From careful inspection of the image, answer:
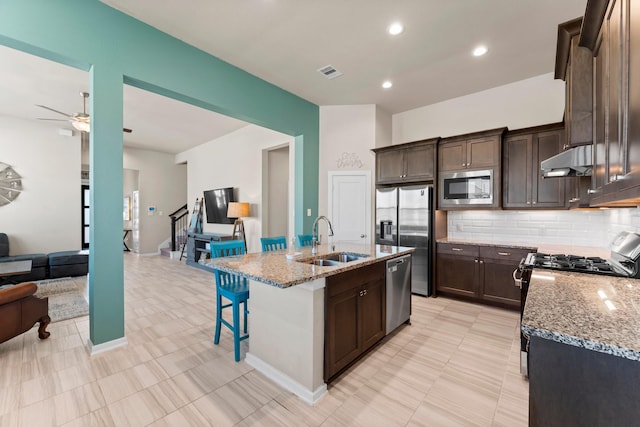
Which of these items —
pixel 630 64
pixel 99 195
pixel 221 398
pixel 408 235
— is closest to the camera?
pixel 630 64

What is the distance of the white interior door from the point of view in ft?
16.3

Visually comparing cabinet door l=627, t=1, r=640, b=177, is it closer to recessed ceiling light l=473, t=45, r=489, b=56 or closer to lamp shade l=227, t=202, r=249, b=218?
recessed ceiling light l=473, t=45, r=489, b=56

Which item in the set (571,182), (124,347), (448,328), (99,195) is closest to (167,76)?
(99,195)

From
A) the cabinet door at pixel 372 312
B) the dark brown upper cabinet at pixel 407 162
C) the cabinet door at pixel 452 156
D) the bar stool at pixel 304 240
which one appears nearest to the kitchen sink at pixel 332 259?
the cabinet door at pixel 372 312

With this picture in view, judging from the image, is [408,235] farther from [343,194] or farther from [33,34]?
[33,34]

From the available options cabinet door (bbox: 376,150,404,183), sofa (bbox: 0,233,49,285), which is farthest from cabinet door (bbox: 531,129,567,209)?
sofa (bbox: 0,233,49,285)

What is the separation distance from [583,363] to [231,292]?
2.40 meters

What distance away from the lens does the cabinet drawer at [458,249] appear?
3917 millimetres

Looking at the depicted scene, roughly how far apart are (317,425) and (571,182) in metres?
3.96

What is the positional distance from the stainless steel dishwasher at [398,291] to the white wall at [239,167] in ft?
10.6

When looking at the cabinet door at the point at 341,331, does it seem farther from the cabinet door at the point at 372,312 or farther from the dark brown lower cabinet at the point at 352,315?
the cabinet door at the point at 372,312

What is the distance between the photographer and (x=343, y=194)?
5109 mm

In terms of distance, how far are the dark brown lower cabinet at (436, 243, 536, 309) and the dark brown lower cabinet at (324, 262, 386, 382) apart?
1909 mm

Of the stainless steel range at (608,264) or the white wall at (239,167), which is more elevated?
the white wall at (239,167)
